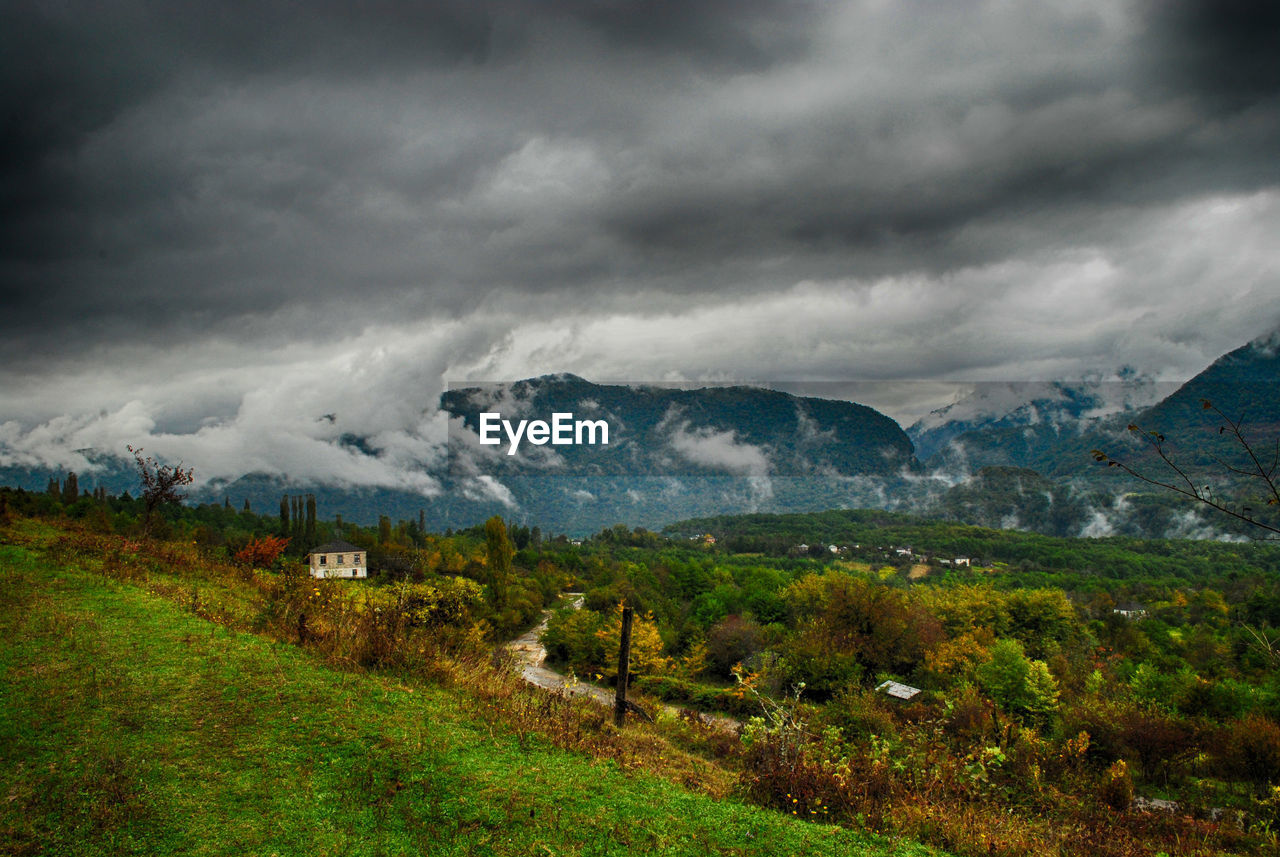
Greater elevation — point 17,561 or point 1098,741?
point 17,561

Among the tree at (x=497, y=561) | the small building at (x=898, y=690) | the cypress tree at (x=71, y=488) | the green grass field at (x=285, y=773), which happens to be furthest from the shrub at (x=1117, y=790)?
the cypress tree at (x=71, y=488)

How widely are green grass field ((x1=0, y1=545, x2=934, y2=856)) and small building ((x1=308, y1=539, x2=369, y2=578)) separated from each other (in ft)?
188

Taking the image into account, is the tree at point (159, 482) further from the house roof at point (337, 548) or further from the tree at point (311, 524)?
the tree at point (311, 524)

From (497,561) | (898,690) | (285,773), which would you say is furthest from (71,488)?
(285,773)

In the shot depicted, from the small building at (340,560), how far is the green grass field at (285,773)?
57170 millimetres

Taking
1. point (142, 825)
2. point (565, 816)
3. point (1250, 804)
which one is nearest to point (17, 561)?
point (142, 825)

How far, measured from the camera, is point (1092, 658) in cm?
4159

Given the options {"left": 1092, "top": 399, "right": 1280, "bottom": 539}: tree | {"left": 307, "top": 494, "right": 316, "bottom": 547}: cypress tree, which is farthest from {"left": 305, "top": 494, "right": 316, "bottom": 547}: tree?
{"left": 1092, "top": 399, "right": 1280, "bottom": 539}: tree

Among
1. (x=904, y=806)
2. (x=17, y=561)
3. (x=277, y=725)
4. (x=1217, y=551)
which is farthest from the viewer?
(x=1217, y=551)

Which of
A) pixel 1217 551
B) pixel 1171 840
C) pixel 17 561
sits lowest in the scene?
pixel 1217 551

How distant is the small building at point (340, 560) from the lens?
61.5 metres

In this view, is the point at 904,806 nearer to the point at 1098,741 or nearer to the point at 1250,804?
the point at 1250,804

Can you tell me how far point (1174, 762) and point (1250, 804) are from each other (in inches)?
202

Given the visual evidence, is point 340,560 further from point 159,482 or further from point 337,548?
point 159,482
